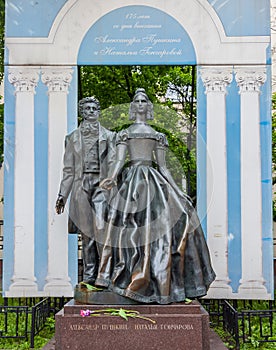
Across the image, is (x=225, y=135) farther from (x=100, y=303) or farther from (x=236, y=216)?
(x=100, y=303)

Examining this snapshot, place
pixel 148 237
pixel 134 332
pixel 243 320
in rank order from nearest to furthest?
pixel 134 332 → pixel 148 237 → pixel 243 320

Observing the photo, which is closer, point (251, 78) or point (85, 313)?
point (85, 313)

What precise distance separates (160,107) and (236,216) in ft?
14.3

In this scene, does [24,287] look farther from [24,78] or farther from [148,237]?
[148,237]

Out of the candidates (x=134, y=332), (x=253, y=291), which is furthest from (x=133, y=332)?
(x=253, y=291)

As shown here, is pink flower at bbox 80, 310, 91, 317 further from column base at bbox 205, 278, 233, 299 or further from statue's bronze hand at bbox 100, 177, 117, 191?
column base at bbox 205, 278, 233, 299

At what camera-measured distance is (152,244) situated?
5617 millimetres

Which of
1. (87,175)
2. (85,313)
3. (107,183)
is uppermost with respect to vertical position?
(87,175)

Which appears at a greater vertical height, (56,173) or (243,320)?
(56,173)

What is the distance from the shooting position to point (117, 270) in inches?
220

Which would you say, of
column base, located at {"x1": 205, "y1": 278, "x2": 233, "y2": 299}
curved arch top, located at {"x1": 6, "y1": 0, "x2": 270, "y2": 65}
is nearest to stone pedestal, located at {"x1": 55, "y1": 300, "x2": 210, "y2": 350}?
column base, located at {"x1": 205, "y1": 278, "x2": 233, "y2": 299}

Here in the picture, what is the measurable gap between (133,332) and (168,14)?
17.1 feet

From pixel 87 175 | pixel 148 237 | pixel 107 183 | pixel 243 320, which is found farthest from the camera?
pixel 243 320

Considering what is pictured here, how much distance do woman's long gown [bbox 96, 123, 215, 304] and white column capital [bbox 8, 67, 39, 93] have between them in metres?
3.34
